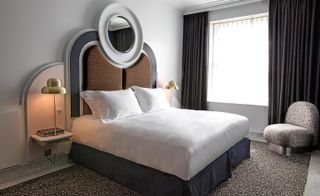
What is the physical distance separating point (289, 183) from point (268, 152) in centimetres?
104

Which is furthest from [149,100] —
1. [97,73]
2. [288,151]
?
[288,151]

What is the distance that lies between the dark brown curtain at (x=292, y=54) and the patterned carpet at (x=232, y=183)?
50.8 inches

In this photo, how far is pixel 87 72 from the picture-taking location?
10.7 feet

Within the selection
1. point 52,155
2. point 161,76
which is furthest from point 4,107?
point 161,76

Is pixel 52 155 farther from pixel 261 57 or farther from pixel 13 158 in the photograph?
pixel 261 57

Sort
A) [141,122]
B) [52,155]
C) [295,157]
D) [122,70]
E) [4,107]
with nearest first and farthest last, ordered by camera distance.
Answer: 1. [4,107]
2. [141,122]
3. [52,155]
4. [295,157]
5. [122,70]

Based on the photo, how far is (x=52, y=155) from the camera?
2951mm

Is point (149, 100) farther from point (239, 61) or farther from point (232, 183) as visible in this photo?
point (239, 61)

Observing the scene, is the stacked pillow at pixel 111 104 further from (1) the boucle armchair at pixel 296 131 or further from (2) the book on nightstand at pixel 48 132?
(1) the boucle armchair at pixel 296 131

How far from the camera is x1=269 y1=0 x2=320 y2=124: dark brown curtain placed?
3.69 m

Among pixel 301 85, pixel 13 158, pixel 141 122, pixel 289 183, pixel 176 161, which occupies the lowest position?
pixel 289 183

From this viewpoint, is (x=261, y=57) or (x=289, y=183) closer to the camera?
(x=289, y=183)

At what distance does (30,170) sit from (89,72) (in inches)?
58.3

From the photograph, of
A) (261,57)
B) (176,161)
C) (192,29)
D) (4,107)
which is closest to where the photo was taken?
(176,161)
